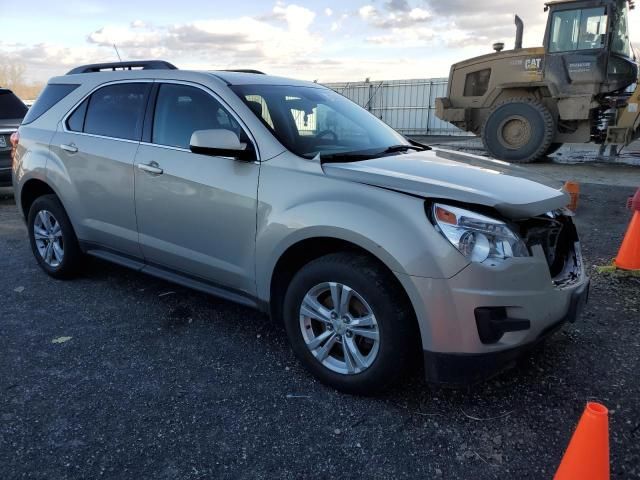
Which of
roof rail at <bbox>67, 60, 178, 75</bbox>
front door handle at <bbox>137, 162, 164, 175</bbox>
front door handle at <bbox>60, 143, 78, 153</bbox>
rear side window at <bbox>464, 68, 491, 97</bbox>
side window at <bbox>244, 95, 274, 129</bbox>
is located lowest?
front door handle at <bbox>137, 162, 164, 175</bbox>

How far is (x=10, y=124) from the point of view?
8102 mm

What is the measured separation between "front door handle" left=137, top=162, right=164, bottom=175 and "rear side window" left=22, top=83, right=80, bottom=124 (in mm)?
1350

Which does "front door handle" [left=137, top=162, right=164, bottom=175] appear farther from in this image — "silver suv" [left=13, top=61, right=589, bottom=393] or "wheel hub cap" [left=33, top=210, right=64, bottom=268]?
"wheel hub cap" [left=33, top=210, right=64, bottom=268]

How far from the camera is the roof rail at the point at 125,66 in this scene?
13.0 ft

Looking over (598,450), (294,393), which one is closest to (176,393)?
(294,393)

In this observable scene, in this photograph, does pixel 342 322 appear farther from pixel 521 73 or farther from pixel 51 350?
pixel 521 73

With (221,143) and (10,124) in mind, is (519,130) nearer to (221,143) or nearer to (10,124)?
(10,124)

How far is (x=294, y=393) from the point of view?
285 cm

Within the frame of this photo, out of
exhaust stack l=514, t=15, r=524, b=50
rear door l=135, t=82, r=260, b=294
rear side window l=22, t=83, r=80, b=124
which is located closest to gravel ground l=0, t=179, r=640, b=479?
rear door l=135, t=82, r=260, b=294

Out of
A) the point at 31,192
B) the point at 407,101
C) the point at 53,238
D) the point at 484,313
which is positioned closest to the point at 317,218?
the point at 484,313

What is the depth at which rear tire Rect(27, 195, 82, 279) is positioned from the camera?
14.3 ft

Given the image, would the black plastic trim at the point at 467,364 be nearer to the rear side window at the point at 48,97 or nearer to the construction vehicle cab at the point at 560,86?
the rear side window at the point at 48,97

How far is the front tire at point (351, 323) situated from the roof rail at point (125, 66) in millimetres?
2099

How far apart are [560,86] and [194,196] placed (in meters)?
10.3
